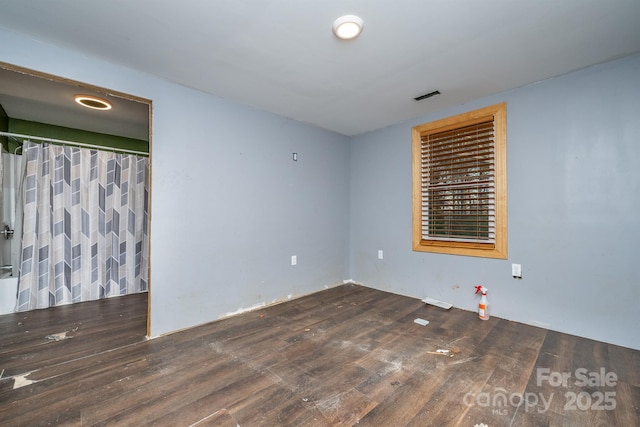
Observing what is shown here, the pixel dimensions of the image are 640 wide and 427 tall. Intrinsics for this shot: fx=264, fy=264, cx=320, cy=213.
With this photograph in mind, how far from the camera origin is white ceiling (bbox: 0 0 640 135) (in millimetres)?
1530

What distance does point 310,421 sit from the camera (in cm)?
133

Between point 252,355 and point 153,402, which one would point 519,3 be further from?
point 153,402

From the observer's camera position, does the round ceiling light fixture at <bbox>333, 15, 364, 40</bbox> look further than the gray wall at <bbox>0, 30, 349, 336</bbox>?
No

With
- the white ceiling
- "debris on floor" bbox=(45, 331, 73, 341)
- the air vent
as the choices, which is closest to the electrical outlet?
the white ceiling

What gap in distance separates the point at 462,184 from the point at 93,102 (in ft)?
13.8

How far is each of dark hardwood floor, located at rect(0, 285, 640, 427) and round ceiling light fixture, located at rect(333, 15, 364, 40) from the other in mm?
2227

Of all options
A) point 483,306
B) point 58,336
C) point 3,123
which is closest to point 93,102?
point 3,123

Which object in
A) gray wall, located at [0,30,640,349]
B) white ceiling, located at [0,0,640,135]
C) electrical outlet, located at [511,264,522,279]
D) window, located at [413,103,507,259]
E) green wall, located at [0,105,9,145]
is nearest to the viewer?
white ceiling, located at [0,0,640,135]

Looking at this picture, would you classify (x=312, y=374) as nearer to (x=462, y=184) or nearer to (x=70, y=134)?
(x=462, y=184)

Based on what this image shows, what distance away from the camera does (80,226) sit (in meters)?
3.27

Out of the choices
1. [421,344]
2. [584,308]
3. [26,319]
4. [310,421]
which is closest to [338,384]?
[310,421]

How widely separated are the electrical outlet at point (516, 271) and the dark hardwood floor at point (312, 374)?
1.49 ft

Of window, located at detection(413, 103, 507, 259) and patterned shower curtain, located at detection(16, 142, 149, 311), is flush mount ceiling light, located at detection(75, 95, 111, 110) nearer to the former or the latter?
patterned shower curtain, located at detection(16, 142, 149, 311)

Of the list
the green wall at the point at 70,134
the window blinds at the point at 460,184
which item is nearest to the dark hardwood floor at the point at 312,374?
the window blinds at the point at 460,184
